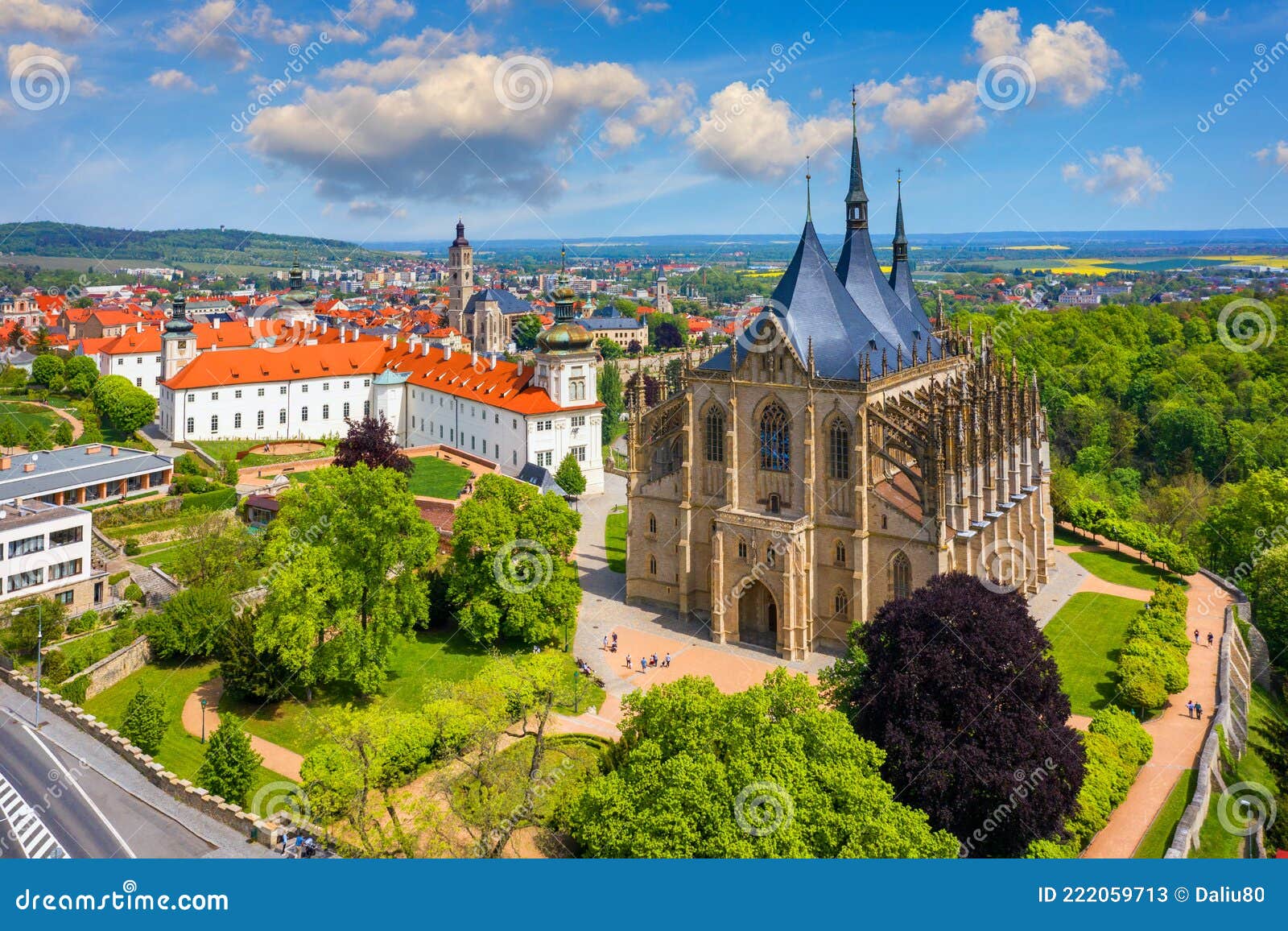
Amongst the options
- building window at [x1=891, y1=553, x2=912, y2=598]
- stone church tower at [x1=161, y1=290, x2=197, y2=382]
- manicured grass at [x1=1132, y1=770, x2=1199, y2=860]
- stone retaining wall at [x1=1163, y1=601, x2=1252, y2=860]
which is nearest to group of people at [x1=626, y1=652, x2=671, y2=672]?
building window at [x1=891, y1=553, x2=912, y2=598]

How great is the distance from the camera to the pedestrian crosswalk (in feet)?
93.0

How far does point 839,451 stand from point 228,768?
29268 mm

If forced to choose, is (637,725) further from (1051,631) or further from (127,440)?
(127,440)

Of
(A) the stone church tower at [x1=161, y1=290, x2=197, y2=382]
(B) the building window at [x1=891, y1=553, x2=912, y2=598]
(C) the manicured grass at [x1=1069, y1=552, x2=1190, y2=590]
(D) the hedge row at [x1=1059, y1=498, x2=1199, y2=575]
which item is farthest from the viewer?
(A) the stone church tower at [x1=161, y1=290, x2=197, y2=382]

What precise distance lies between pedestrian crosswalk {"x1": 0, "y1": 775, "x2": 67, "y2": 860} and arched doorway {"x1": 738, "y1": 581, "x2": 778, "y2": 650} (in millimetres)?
31129

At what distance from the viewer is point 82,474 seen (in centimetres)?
6800

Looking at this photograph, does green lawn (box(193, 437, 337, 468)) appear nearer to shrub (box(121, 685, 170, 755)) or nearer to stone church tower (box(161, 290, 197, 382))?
stone church tower (box(161, 290, 197, 382))

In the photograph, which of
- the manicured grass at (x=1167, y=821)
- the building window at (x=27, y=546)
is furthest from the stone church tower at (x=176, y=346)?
the manicured grass at (x=1167, y=821)

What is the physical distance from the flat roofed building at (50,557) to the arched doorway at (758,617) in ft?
106

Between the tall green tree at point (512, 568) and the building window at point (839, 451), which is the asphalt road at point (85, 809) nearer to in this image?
the tall green tree at point (512, 568)

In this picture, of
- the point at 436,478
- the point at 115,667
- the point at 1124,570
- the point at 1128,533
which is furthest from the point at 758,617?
the point at 436,478

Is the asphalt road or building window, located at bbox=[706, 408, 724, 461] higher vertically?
building window, located at bbox=[706, 408, 724, 461]

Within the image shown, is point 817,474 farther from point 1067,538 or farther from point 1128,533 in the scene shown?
point 1067,538

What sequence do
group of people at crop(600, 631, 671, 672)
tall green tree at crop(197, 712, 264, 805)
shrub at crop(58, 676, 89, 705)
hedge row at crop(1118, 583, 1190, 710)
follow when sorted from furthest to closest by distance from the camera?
group of people at crop(600, 631, 671, 672), hedge row at crop(1118, 583, 1190, 710), shrub at crop(58, 676, 89, 705), tall green tree at crop(197, 712, 264, 805)
